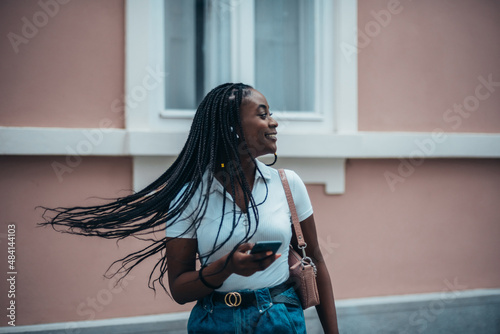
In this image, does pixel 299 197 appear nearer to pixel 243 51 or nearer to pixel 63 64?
pixel 243 51

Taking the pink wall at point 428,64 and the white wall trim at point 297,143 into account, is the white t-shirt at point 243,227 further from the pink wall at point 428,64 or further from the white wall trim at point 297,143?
the pink wall at point 428,64

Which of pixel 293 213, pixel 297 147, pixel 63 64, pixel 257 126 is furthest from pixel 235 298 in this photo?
pixel 63 64

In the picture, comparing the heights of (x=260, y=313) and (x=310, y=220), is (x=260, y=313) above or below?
below

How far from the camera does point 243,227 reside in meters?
1.90

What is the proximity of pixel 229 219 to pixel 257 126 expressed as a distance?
1.33 feet

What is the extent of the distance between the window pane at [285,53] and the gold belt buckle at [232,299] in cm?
260

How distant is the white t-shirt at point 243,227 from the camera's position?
74.0 inches

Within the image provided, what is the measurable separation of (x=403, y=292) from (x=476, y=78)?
210cm

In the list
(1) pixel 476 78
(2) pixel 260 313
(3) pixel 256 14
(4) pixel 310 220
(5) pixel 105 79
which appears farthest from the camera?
(1) pixel 476 78

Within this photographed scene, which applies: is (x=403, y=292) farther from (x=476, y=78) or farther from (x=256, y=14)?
(x=256, y=14)

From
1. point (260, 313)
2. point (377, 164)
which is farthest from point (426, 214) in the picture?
point (260, 313)

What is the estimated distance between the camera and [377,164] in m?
4.23

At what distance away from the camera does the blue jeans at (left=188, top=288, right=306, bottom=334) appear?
185 cm

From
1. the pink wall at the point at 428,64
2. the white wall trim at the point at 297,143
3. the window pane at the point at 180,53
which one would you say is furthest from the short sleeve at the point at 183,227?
the pink wall at the point at 428,64
